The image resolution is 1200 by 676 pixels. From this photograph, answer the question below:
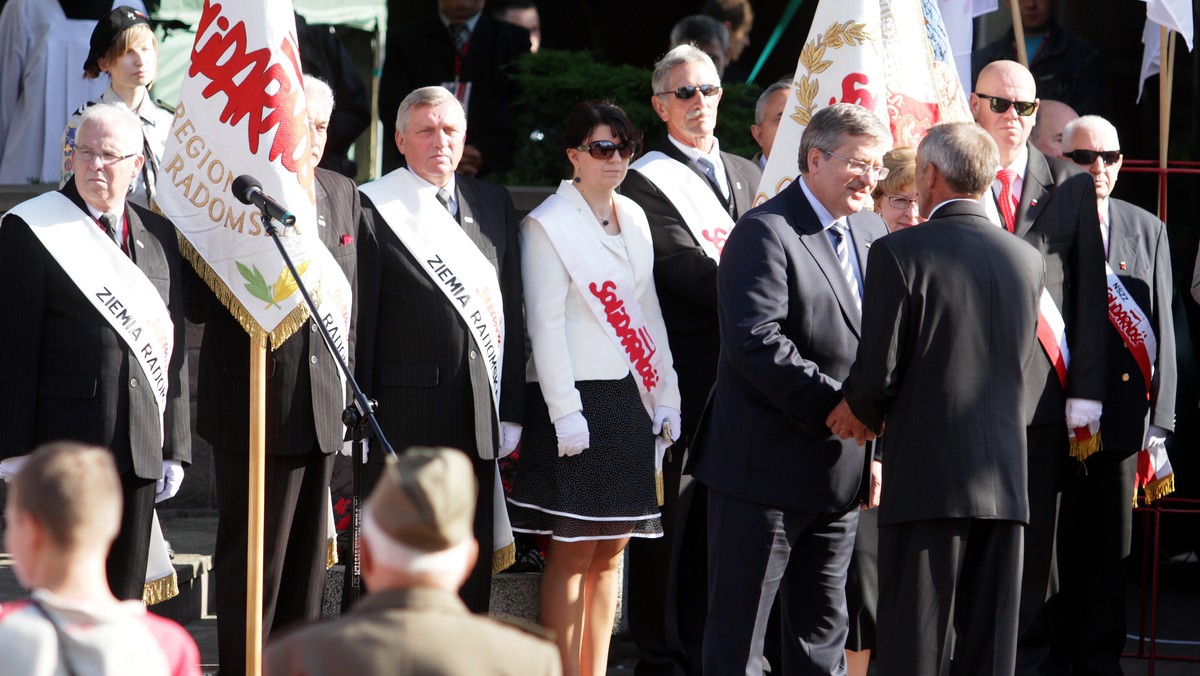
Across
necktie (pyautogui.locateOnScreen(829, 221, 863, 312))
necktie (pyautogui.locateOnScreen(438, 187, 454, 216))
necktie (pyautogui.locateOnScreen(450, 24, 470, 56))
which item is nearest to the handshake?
necktie (pyautogui.locateOnScreen(829, 221, 863, 312))

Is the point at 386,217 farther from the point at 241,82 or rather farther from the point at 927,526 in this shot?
the point at 927,526

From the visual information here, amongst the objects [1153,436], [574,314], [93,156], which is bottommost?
[1153,436]

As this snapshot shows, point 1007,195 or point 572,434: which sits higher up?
point 1007,195

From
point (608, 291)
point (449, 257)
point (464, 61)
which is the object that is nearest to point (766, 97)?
point (608, 291)

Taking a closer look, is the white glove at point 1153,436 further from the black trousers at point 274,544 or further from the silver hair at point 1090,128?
the black trousers at point 274,544

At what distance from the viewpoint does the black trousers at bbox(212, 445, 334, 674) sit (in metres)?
5.21

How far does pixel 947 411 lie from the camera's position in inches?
179

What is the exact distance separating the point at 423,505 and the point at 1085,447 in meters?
3.86

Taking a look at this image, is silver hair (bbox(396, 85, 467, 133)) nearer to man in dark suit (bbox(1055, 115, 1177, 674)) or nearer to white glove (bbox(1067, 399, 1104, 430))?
white glove (bbox(1067, 399, 1104, 430))

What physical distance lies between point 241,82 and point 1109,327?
121 inches

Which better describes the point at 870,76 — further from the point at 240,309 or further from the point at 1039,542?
the point at 240,309

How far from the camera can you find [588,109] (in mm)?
5625

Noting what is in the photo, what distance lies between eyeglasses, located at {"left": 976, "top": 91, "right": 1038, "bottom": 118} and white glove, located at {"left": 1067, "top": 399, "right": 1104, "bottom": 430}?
3.39 ft

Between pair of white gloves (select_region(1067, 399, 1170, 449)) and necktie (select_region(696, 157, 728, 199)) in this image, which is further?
necktie (select_region(696, 157, 728, 199))
